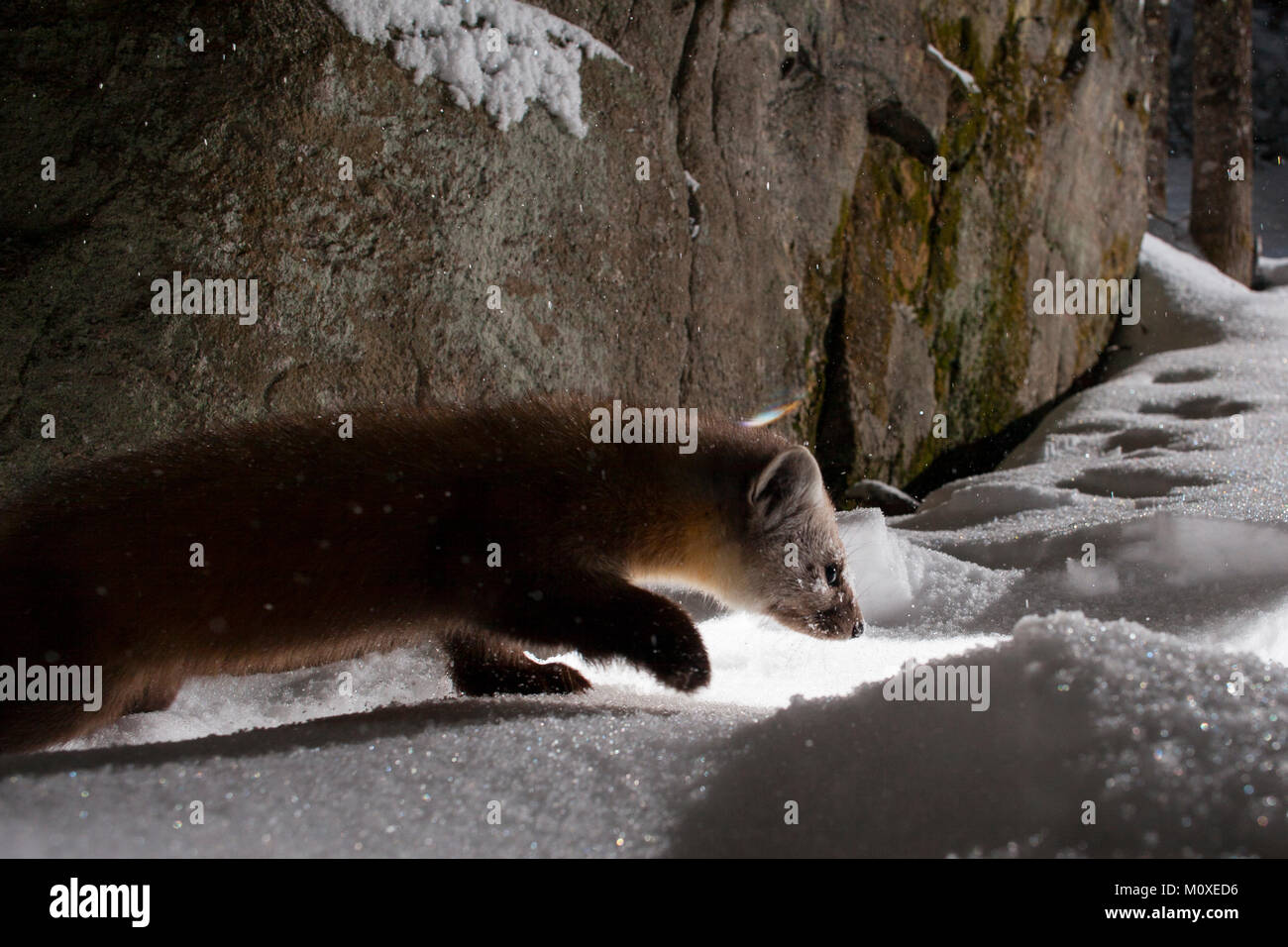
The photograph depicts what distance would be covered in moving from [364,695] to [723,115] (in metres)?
3.25

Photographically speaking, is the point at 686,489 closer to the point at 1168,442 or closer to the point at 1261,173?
the point at 1168,442

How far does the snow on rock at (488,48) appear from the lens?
3.15 m

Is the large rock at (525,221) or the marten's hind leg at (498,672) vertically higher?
the large rock at (525,221)

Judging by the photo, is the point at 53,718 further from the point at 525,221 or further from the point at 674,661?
the point at 525,221

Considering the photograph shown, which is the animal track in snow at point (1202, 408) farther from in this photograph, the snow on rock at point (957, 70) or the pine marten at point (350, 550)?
the pine marten at point (350, 550)

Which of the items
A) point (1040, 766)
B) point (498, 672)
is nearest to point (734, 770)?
point (1040, 766)

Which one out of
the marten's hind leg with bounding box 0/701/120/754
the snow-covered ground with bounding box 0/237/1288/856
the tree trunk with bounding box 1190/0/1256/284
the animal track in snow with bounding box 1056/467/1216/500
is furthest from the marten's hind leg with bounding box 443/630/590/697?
the tree trunk with bounding box 1190/0/1256/284

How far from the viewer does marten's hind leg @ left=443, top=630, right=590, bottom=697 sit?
2580mm

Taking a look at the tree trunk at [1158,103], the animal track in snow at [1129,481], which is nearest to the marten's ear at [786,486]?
the animal track in snow at [1129,481]

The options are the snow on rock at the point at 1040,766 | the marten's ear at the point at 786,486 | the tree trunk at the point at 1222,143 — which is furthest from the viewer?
the tree trunk at the point at 1222,143

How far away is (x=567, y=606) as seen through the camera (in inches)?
86.6

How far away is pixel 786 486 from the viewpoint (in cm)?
256

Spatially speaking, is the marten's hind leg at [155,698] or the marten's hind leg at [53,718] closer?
the marten's hind leg at [53,718]
